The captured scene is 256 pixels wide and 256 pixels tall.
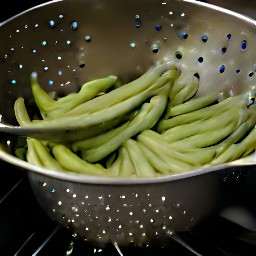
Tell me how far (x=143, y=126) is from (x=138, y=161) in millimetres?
90

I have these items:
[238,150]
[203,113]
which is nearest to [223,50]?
[203,113]

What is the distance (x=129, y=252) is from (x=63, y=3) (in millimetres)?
459

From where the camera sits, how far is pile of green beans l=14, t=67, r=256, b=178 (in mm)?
686

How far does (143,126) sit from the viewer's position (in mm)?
762

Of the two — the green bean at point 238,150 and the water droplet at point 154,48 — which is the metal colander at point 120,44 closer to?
the water droplet at point 154,48

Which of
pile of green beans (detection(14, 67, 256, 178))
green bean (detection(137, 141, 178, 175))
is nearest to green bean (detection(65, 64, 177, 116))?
pile of green beans (detection(14, 67, 256, 178))

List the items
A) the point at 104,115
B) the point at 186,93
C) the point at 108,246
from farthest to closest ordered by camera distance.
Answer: the point at 186,93
the point at 104,115
the point at 108,246

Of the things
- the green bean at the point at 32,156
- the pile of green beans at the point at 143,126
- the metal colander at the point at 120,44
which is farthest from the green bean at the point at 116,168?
the metal colander at the point at 120,44

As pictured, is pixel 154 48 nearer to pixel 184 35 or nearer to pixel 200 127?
pixel 184 35

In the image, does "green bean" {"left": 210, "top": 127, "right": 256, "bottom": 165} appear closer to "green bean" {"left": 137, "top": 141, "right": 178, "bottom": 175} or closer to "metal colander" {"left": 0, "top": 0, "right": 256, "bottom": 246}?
"green bean" {"left": 137, "top": 141, "right": 178, "bottom": 175}

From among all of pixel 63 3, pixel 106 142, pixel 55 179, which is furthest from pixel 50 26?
pixel 55 179

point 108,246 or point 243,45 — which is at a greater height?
point 243,45

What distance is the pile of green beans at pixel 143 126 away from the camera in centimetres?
69

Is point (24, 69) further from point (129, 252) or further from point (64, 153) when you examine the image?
point (129, 252)
